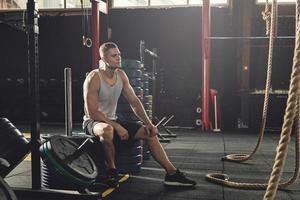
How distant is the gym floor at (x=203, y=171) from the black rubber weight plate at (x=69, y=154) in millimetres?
270

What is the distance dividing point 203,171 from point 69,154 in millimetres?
1367

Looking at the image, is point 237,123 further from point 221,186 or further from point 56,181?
point 56,181

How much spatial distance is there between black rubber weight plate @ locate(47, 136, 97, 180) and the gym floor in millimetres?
270

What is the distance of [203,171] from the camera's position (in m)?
2.98

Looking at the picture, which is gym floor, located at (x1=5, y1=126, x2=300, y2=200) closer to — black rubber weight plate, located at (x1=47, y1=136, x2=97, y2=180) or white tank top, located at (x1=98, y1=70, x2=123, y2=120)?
black rubber weight plate, located at (x1=47, y1=136, x2=97, y2=180)

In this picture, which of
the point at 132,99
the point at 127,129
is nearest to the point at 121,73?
the point at 132,99

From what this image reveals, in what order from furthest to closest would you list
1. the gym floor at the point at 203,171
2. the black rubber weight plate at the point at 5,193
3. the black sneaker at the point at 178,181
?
the black sneaker at the point at 178,181 → the gym floor at the point at 203,171 → the black rubber weight plate at the point at 5,193

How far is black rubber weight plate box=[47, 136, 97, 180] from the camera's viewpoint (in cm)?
195

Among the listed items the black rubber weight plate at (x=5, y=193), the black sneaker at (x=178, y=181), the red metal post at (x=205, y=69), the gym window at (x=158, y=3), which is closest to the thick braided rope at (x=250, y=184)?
the black sneaker at (x=178, y=181)

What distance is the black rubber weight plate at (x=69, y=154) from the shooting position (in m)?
1.95

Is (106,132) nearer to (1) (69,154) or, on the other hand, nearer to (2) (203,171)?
(1) (69,154)

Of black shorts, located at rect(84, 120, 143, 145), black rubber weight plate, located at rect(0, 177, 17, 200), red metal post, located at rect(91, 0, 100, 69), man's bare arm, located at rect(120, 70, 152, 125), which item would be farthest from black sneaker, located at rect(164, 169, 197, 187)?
red metal post, located at rect(91, 0, 100, 69)

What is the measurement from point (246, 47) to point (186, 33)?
1241mm

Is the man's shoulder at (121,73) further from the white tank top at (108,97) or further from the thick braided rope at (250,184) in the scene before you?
the thick braided rope at (250,184)
